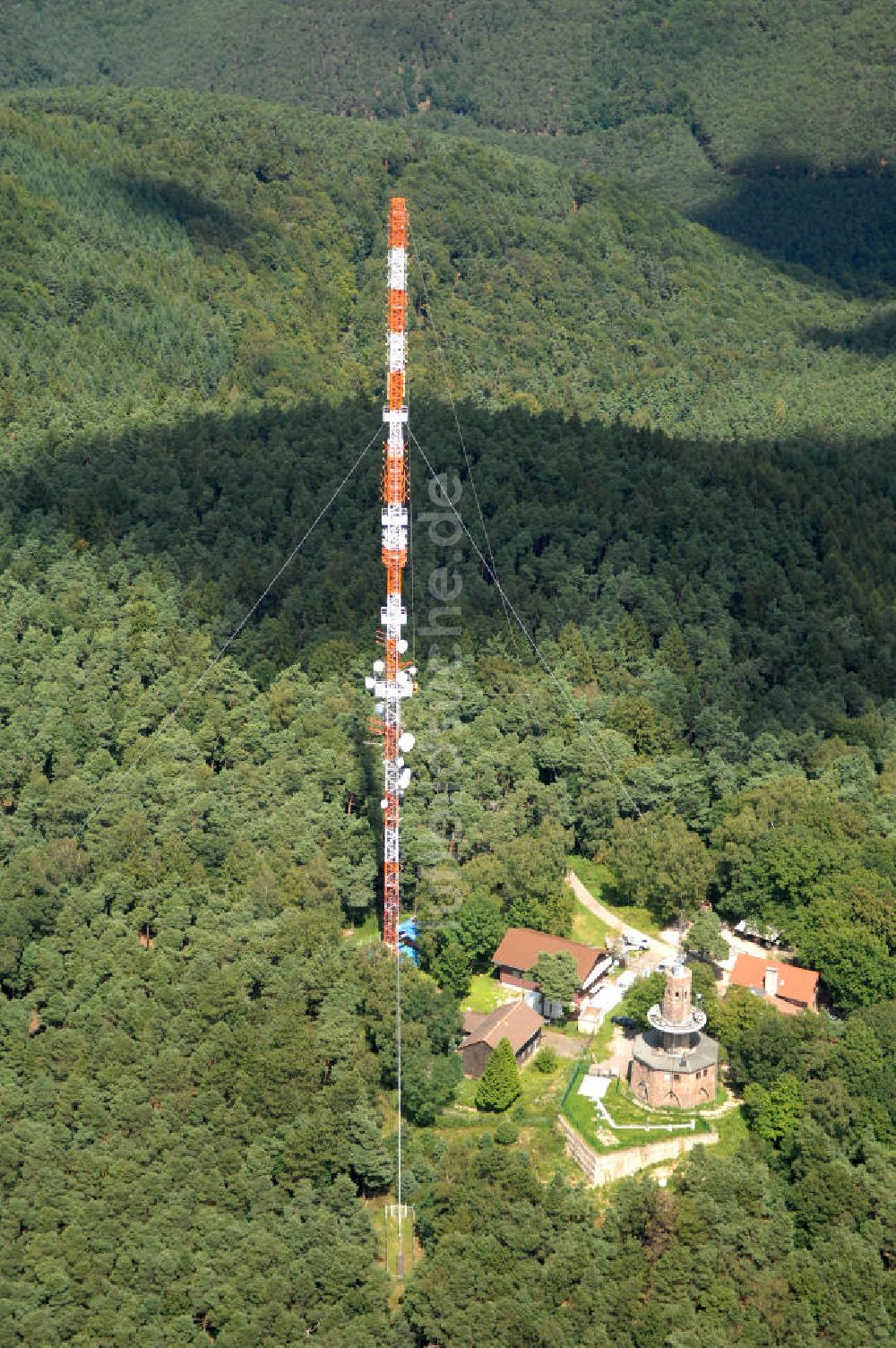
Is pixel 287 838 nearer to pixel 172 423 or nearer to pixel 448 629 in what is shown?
pixel 448 629

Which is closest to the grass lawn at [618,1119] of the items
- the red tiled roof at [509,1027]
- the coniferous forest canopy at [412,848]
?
the coniferous forest canopy at [412,848]

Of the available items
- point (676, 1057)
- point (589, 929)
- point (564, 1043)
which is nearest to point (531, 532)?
point (589, 929)

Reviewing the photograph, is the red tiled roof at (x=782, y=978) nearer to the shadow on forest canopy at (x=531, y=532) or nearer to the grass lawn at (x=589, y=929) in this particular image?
the grass lawn at (x=589, y=929)

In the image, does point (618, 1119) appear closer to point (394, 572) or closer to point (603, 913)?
point (603, 913)

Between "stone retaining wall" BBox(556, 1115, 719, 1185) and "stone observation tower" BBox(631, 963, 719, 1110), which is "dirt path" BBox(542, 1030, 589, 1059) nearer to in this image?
"stone observation tower" BBox(631, 963, 719, 1110)

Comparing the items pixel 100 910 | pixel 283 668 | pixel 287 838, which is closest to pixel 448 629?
pixel 283 668
